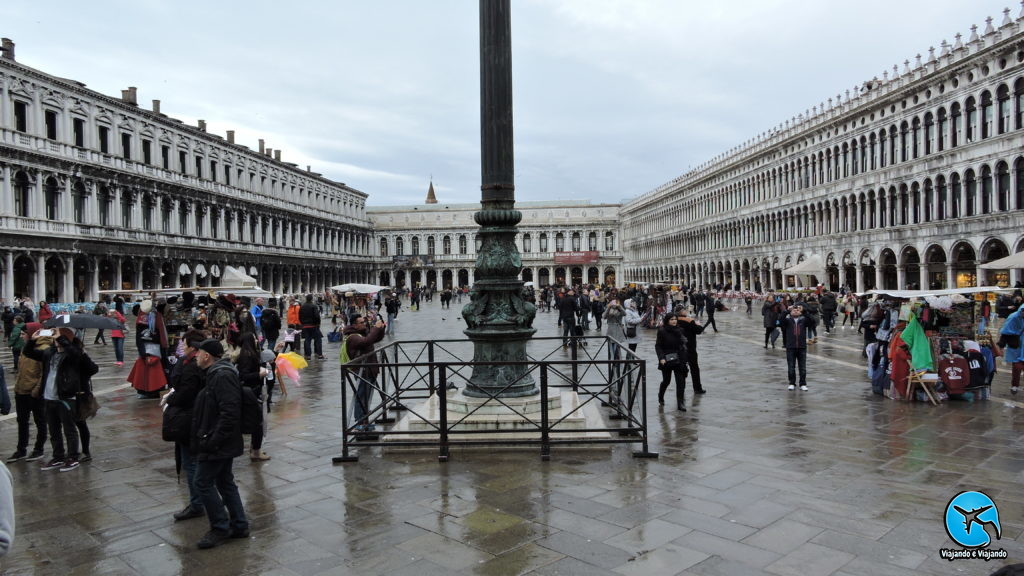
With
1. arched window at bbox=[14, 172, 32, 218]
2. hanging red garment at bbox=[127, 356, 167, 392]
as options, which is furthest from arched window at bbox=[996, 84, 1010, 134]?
arched window at bbox=[14, 172, 32, 218]

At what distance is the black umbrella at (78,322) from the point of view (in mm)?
7047

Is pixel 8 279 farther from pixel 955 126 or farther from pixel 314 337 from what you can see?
pixel 955 126

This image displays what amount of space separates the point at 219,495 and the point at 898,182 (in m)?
37.8

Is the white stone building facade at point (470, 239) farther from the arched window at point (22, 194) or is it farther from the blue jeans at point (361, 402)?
the blue jeans at point (361, 402)

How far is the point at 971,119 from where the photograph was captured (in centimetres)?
2966

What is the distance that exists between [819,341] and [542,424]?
14489 millimetres

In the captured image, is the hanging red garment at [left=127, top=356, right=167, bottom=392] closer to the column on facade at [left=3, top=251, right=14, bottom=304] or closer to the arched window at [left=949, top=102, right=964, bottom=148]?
the column on facade at [left=3, top=251, right=14, bottom=304]

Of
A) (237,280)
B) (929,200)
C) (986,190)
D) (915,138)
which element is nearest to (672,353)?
(237,280)

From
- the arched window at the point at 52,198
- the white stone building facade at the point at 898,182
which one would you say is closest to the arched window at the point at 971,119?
the white stone building facade at the point at 898,182

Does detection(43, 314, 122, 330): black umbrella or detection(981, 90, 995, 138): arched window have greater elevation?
detection(981, 90, 995, 138): arched window

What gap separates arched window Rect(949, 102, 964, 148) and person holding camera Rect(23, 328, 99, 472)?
115ft

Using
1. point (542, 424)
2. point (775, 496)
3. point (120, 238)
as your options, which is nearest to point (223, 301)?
point (542, 424)

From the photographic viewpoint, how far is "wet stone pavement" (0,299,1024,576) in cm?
432

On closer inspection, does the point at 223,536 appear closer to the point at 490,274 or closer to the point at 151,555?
the point at 151,555
